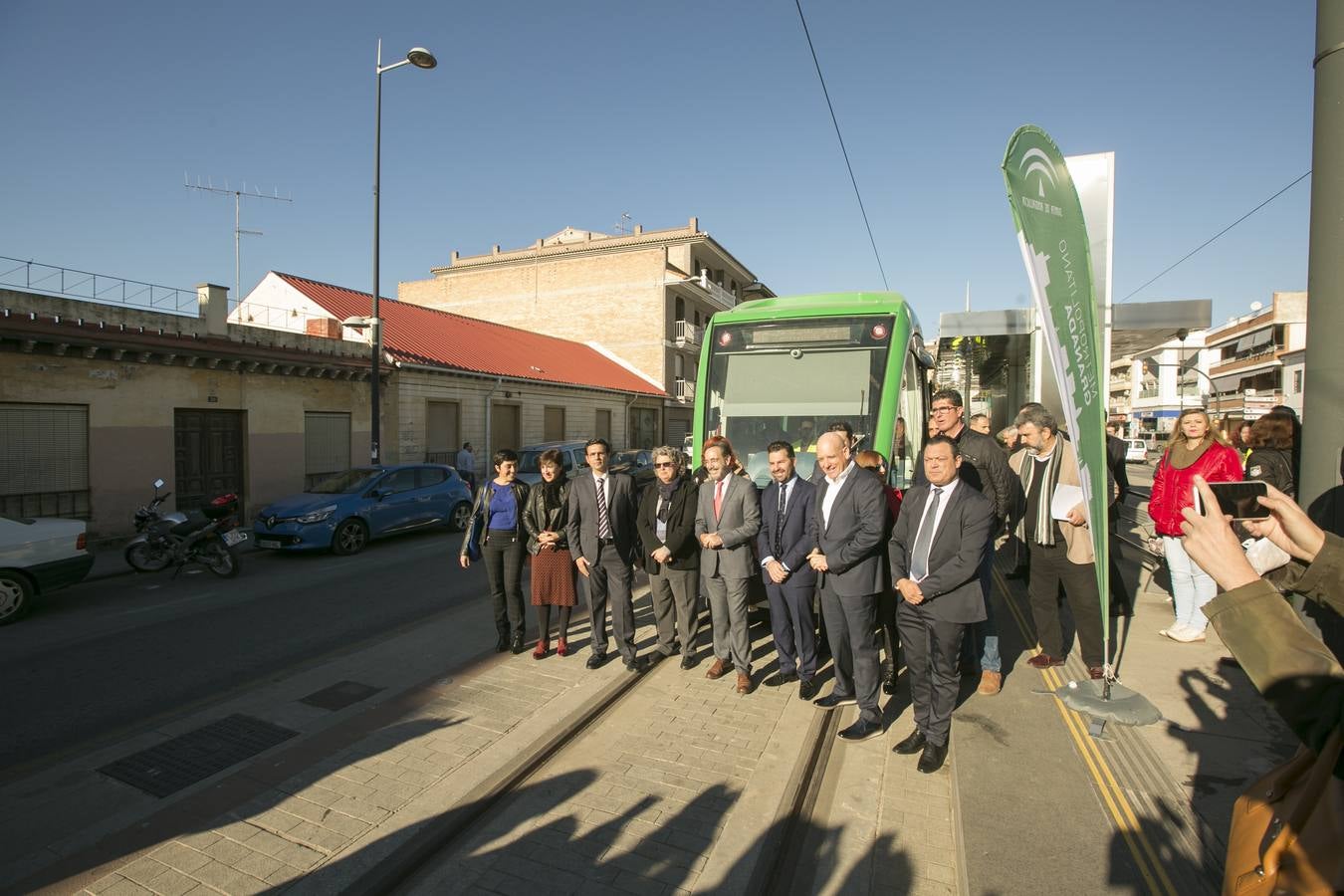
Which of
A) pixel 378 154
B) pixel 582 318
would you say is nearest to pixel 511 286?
pixel 582 318

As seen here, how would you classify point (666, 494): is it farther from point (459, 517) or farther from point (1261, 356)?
point (1261, 356)

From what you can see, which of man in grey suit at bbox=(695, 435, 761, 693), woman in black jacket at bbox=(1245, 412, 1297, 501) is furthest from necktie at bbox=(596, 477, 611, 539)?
woman in black jacket at bbox=(1245, 412, 1297, 501)

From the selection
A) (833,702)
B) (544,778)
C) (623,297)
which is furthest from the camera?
(623,297)

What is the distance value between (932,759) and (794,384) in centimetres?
415

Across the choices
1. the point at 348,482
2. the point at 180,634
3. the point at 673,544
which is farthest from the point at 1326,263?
the point at 348,482

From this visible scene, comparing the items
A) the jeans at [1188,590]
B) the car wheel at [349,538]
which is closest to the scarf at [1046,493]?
the jeans at [1188,590]

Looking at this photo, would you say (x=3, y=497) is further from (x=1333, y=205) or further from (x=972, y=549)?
(x=1333, y=205)

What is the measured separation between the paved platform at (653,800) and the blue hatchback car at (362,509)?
21.3 feet

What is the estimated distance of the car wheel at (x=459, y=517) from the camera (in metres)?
13.8

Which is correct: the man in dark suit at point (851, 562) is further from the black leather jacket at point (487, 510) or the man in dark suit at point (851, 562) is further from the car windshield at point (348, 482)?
the car windshield at point (348, 482)

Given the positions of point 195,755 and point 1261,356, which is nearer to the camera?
point 195,755

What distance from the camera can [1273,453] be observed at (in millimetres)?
5652

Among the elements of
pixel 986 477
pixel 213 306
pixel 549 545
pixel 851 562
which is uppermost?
pixel 213 306

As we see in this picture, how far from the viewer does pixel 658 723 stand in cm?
455
